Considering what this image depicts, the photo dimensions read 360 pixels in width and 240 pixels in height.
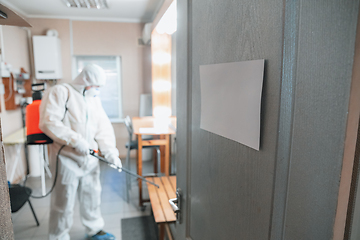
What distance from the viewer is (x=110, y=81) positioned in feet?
14.2

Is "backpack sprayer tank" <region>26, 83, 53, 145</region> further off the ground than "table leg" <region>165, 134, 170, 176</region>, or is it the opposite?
"backpack sprayer tank" <region>26, 83, 53, 145</region>

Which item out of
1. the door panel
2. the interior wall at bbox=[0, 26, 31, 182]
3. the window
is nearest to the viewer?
the door panel

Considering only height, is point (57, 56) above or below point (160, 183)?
above

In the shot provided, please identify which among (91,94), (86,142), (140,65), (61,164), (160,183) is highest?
(140,65)

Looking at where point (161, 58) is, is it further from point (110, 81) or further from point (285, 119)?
point (285, 119)

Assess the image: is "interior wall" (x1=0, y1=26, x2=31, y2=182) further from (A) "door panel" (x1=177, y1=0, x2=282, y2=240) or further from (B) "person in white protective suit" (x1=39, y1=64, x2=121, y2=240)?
(A) "door panel" (x1=177, y1=0, x2=282, y2=240)

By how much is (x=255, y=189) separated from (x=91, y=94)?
2015mm

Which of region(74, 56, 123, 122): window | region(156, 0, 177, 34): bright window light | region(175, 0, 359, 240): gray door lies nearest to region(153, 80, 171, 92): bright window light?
region(74, 56, 123, 122): window

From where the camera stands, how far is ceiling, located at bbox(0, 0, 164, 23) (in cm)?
324

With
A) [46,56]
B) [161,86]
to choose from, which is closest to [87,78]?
[161,86]

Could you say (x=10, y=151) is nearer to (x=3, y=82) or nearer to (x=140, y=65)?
(x=3, y=82)

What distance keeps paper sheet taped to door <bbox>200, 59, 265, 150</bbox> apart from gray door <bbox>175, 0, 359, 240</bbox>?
0.06 ft

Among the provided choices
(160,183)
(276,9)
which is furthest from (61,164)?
(276,9)

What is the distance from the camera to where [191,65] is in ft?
2.73
